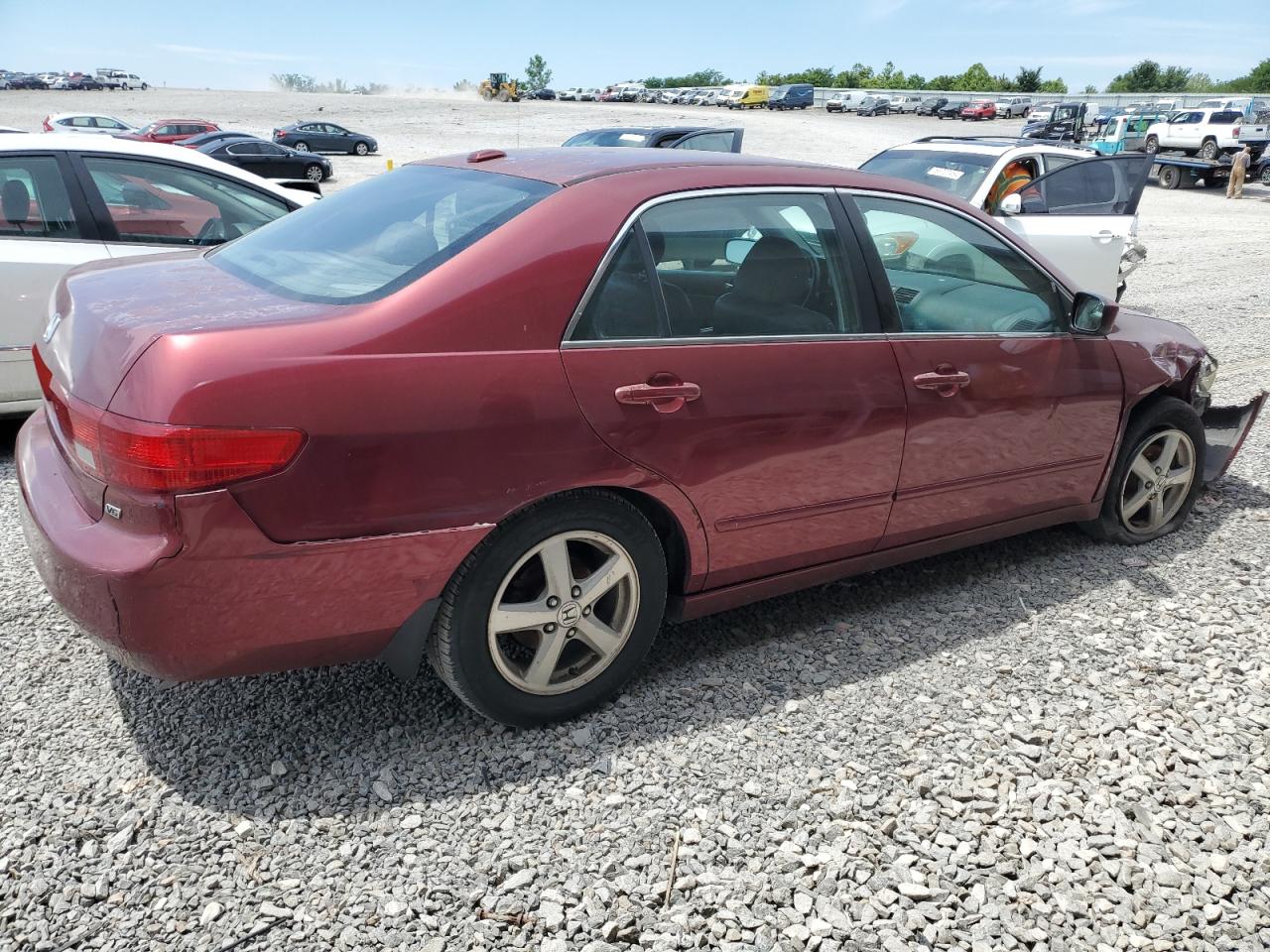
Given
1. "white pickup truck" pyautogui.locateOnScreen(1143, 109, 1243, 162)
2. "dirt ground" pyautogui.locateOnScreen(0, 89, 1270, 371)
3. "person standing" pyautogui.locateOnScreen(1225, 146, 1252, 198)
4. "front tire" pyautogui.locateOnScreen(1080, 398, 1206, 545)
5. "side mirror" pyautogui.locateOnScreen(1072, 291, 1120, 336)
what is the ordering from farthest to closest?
"white pickup truck" pyautogui.locateOnScreen(1143, 109, 1243, 162)
"person standing" pyautogui.locateOnScreen(1225, 146, 1252, 198)
"dirt ground" pyautogui.locateOnScreen(0, 89, 1270, 371)
"front tire" pyautogui.locateOnScreen(1080, 398, 1206, 545)
"side mirror" pyautogui.locateOnScreen(1072, 291, 1120, 336)

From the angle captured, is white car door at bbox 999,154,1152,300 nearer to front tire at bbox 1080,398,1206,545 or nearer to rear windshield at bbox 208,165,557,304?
front tire at bbox 1080,398,1206,545

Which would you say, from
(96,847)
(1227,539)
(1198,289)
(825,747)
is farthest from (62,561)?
(1198,289)

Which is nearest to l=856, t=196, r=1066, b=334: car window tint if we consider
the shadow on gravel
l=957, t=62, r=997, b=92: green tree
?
the shadow on gravel

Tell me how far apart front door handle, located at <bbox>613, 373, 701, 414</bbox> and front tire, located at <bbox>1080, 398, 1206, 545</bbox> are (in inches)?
92.7

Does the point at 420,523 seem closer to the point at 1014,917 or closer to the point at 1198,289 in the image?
the point at 1014,917

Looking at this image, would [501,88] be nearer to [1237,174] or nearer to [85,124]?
[85,124]

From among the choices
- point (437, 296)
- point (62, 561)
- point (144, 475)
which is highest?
point (437, 296)

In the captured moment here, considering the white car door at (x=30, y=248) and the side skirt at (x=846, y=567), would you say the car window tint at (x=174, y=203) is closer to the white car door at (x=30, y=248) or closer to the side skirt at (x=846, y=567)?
the white car door at (x=30, y=248)

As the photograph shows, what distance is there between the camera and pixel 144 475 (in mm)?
2377

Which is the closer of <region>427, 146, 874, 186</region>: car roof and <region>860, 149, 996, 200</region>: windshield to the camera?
<region>427, 146, 874, 186</region>: car roof

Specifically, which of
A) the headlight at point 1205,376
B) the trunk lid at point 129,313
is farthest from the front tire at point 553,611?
the headlight at point 1205,376

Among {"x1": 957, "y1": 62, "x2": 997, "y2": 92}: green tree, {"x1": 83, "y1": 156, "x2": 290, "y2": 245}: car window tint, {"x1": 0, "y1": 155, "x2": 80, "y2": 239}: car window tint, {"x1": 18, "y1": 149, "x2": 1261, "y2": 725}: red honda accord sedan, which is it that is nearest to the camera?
{"x1": 18, "y1": 149, "x2": 1261, "y2": 725}: red honda accord sedan

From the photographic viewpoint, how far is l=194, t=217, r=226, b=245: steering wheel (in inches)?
224

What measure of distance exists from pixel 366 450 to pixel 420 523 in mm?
241
